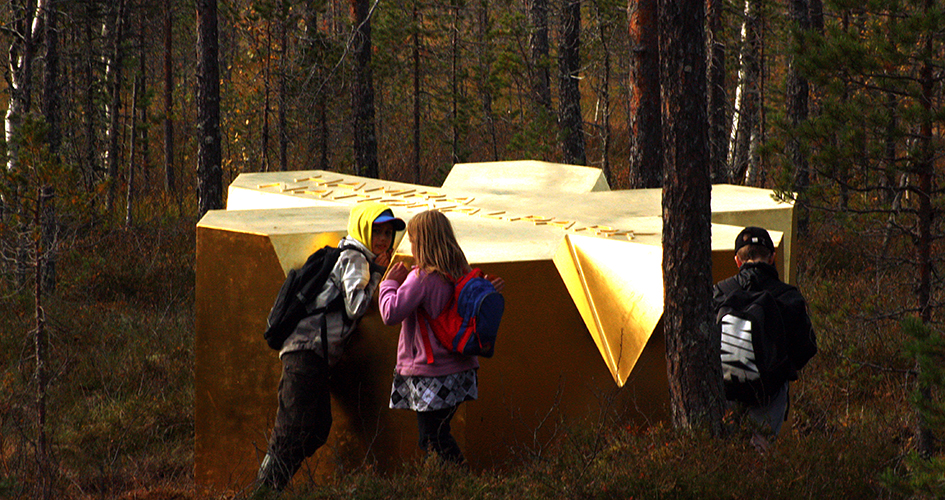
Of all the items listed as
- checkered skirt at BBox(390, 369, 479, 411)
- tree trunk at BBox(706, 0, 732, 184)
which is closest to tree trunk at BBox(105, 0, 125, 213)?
tree trunk at BBox(706, 0, 732, 184)

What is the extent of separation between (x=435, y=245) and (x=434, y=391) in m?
0.67

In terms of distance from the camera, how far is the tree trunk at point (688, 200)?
Result: 3.71 metres

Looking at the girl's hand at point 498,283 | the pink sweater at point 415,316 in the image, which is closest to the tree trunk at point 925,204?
the girl's hand at point 498,283

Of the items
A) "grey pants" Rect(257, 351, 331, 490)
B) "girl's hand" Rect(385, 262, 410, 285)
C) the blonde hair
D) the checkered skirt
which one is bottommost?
"grey pants" Rect(257, 351, 331, 490)

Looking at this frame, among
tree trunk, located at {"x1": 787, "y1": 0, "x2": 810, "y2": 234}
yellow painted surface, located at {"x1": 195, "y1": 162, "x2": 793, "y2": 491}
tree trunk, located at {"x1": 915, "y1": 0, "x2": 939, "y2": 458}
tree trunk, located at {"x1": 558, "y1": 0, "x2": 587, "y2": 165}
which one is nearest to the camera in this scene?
yellow painted surface, located at {"x1": 195, "y1": 162, "x2": 793, "y2": 491}

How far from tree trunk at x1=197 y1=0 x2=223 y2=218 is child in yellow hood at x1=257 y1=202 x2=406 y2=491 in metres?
5.84

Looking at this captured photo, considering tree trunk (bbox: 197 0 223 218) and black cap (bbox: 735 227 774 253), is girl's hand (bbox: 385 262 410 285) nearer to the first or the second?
black cap (bbox: 735 227 774 253)

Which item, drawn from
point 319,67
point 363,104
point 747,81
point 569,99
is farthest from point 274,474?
point 569,99

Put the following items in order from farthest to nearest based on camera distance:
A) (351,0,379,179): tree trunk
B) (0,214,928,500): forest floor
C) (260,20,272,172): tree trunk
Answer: (351,0,379,179): tree trunk, (260,20,272,172): tree trunk, (0,214,928,500): forest floor

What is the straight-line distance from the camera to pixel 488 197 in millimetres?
6137

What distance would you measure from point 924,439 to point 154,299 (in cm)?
705

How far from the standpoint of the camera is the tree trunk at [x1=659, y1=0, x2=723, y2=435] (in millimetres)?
3707

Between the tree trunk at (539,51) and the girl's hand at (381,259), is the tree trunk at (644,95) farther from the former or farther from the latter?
the girl's hand at (381,259)

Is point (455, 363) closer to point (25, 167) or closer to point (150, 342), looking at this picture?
point (25, 167)
